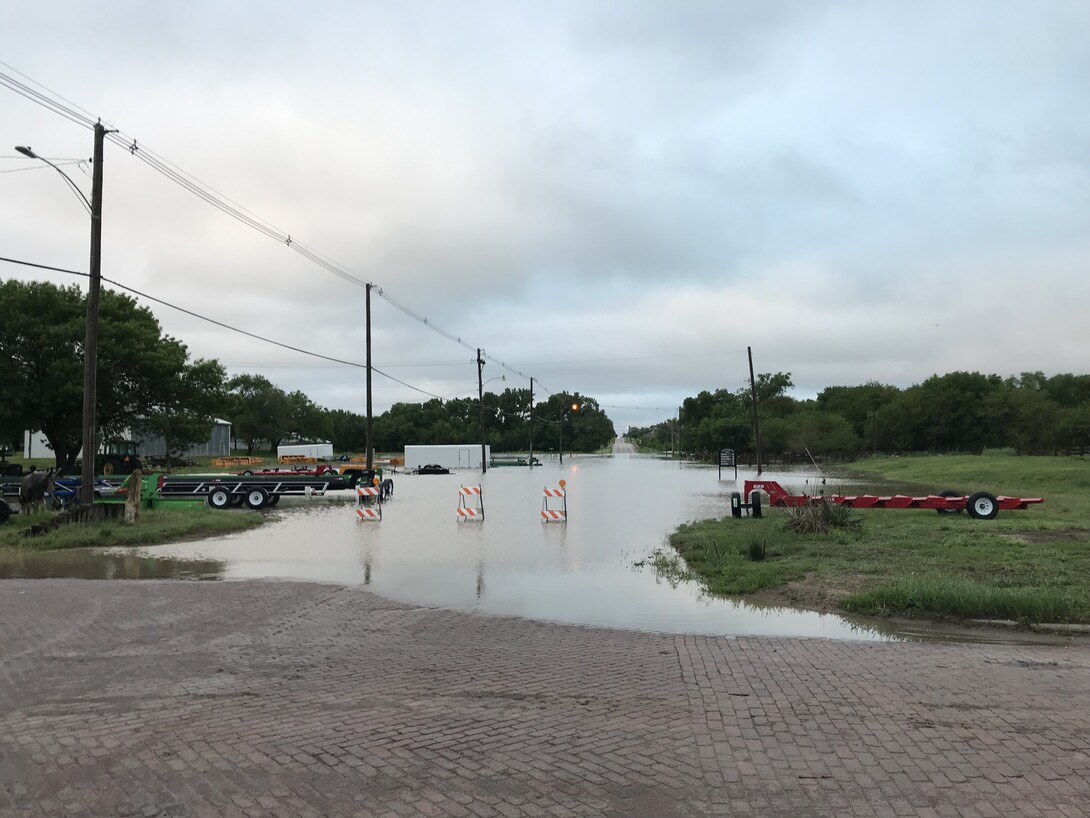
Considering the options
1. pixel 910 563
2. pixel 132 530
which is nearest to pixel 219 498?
pixel 132 530

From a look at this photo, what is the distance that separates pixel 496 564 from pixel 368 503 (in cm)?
1495

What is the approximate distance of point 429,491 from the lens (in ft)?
126

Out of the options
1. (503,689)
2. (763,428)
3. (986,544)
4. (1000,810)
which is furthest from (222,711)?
(763,428)

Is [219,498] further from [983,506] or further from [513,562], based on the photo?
[983,506]

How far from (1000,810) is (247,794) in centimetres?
411

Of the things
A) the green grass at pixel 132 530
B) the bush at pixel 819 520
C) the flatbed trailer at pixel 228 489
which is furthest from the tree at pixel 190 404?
the bush at pixel 819 520

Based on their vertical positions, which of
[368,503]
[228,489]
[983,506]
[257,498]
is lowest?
[983,506]

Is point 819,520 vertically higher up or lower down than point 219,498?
lower down

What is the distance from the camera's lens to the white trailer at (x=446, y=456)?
2943 inches

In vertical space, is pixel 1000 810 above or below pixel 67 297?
below

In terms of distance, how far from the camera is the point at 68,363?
110ft

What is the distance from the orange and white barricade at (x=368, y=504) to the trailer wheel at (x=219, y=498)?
433 cm

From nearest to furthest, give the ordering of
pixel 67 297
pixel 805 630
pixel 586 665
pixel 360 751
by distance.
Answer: pixel 360 751 → pixel 586 665 → pixel 805 630 → pixel 67 297

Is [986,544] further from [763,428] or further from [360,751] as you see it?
[763,428]
